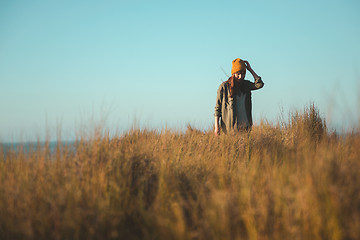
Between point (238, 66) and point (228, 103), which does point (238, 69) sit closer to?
point (238, 66)

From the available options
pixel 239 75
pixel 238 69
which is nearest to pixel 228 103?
pixel 239 75

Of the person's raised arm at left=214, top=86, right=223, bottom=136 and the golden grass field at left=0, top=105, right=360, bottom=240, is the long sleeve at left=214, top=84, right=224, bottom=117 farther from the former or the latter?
the golden grass field at left=0, top=105, right=360, bottom=240

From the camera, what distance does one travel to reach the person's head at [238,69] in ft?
16.3

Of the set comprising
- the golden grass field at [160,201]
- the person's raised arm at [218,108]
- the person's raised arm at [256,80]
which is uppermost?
the person's raised arm at [256,80]

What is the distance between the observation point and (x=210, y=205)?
2.36 metres

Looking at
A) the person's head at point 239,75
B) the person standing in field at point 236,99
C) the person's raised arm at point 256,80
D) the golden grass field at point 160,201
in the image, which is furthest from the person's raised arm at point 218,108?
the golden grass field at point 160,201

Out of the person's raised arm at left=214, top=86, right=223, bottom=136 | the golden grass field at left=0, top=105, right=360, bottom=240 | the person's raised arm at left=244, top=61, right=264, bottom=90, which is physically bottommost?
the golden grass field at left=0, top=105, right=360, bottom=240

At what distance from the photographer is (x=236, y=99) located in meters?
5.05

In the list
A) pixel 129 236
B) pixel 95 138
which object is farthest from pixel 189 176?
pixel 95 138

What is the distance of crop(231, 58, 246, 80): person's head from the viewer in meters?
4.97

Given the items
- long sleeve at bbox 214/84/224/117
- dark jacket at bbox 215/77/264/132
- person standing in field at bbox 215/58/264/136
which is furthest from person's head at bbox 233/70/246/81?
long sleeve at bbox 214/84/224/117

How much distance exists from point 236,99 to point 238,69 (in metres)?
0.60

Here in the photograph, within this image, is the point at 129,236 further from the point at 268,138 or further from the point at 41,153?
the point at 268,138

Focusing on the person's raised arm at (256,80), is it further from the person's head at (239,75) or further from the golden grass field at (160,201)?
the golden grass field at (160,201)
